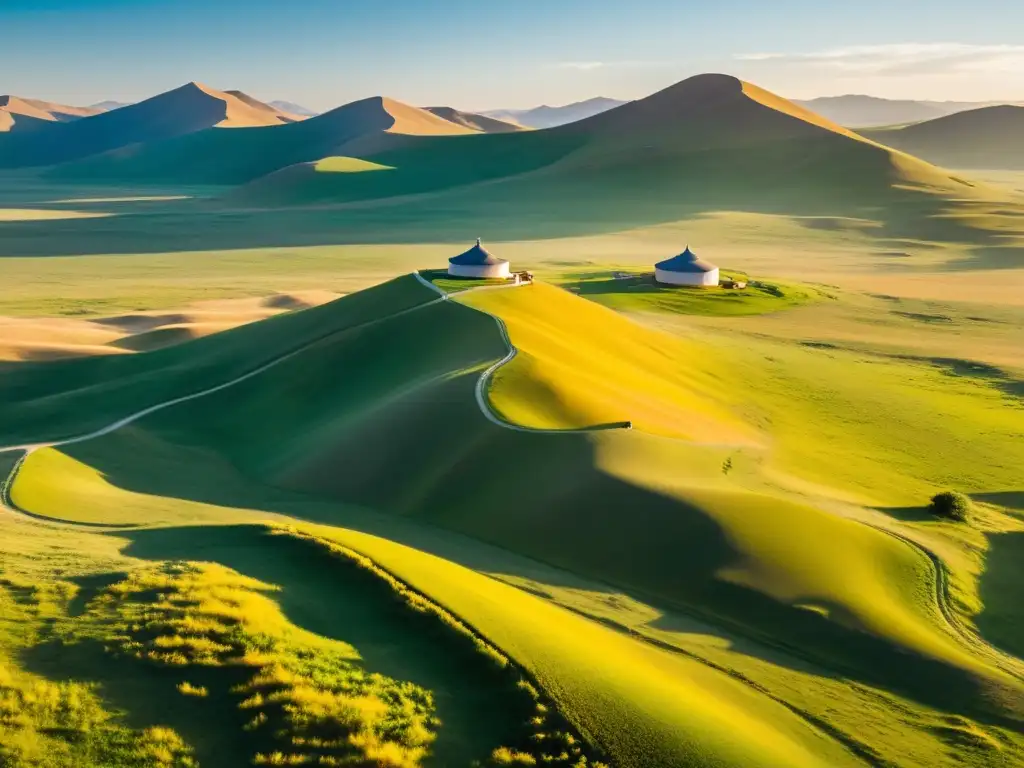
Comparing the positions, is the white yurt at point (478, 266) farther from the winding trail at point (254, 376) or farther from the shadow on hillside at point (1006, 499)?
the shadow on hillside at point (1006, 499)

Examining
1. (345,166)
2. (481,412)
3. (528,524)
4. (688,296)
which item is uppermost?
(345,166)

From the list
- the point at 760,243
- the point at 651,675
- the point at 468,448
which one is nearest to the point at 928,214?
the point at 760,243

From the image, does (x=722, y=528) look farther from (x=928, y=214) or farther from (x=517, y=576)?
(x=928, y=214)

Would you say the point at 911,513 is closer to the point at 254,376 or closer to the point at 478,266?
the point at 254,376

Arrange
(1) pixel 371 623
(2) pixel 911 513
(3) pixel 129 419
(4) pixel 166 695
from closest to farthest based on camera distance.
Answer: (4) pixel 166 695 → (1) pixel 371 623 → (2) pixel 911 513 → (3) pixel 129 419

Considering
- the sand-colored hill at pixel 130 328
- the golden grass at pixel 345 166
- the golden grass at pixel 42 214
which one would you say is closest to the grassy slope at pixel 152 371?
the sand-colored hill at pixel 130 328

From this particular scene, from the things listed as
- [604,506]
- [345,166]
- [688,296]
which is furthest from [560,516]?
[345,166]

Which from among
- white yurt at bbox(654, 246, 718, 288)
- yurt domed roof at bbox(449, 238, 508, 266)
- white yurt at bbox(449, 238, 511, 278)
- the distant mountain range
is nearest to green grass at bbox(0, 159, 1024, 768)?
white yurt at bbox(654, 246, 718, 288)
